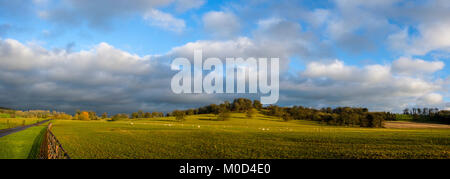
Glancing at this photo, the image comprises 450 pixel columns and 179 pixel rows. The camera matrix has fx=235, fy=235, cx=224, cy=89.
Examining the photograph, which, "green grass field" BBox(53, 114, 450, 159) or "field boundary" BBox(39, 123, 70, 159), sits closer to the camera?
"field boundary" BBox(39, 123, 70, 159)

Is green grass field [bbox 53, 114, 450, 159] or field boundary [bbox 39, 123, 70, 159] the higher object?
field boundary [bbox 39, 123, 70, 159]

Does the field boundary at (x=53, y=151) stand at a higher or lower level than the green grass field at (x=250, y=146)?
higher

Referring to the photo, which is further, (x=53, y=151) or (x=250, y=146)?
(x=250, y=146)

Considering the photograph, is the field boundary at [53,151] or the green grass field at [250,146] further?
the green grass field at [250,146]

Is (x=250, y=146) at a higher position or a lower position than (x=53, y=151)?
lower
